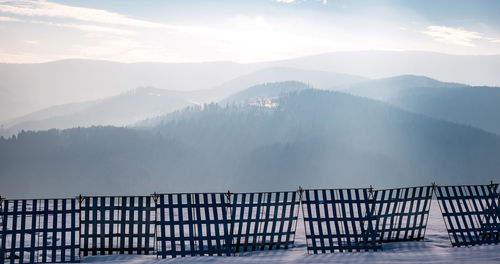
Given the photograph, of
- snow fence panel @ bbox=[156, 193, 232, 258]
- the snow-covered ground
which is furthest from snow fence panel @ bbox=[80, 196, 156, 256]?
snow fence panel @ bbox=[156, 193, 232, 258]

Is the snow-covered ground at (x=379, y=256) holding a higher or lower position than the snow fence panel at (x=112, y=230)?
lower

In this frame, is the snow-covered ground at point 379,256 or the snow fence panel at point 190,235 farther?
the snow fence panel at point 190,235

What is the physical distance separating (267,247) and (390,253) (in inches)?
169

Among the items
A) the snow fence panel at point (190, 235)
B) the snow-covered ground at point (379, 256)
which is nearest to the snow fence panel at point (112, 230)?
the snow-covered ground at point (379, 256)

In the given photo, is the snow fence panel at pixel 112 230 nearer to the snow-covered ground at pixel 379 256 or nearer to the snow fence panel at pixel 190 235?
the snow-covered ground at pixel 379 256

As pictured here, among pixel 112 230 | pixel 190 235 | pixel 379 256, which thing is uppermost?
pixel 112 230

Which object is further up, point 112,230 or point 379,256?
point 112,230

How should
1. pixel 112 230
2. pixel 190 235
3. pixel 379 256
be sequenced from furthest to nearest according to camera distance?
pixel 112 230 < pixel 190 235 < pixel 379 256

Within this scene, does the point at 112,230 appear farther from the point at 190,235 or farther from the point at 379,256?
the point at 379,256

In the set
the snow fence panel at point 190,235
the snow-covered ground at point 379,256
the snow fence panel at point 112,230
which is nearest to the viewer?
the snow-covered ground at point 379,256

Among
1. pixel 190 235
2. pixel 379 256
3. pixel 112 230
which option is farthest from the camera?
pixel 112 230

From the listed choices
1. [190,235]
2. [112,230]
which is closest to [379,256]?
[190,235]

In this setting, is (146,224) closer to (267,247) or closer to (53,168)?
(267,247)

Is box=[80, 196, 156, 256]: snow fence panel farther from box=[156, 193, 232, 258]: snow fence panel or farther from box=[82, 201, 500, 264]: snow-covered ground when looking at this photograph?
box=[156, 193, 232, 258]: snow fence panel
